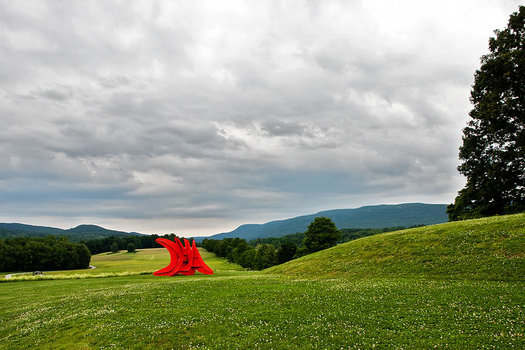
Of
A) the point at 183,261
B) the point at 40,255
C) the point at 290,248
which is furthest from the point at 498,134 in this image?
the point at 40,255

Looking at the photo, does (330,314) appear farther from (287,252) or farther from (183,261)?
(287,252)

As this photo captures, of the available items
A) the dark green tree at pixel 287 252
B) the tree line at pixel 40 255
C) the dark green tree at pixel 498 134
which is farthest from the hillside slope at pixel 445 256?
the tree line at pixel 40 255

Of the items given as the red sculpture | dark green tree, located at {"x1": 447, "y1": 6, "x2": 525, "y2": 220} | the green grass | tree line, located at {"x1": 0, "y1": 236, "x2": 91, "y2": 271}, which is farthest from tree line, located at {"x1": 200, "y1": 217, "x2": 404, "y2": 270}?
tree line, located at {"x1": 0, "y1": 236, "x2": 91, "y2": 271}

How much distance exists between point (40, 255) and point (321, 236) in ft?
313

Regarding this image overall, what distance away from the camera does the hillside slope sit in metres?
19.1

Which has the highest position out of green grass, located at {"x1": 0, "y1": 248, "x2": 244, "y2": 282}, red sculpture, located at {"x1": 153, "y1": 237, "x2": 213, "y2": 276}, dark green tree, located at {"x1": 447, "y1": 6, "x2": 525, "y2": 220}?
dark green tree, located at {"x1": 447, "y1": 6, "x2": 525, "y2": 220}

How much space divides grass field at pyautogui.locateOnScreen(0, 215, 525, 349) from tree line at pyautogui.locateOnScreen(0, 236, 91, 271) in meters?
89.8

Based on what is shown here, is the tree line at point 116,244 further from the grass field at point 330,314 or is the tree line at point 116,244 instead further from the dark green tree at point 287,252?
the grass field at point 330,314

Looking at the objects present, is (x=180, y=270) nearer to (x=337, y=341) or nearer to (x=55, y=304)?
(x=55, y=304)

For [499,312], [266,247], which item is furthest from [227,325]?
[266,247]

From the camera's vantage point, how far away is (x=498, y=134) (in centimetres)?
3875

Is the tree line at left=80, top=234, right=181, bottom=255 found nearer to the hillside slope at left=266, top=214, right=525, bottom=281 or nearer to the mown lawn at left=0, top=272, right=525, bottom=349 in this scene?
the hillside slope at left=266, top=214, right=525, bottom=281

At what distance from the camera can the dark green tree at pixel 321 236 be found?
7294 cm

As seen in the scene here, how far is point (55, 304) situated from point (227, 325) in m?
17.7
